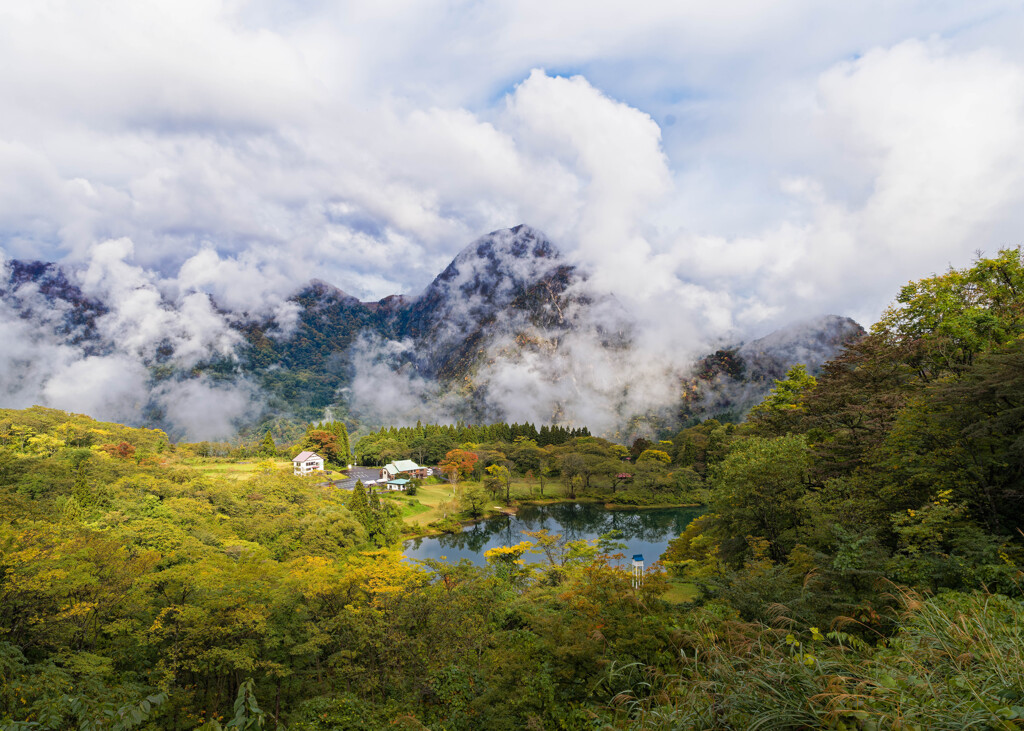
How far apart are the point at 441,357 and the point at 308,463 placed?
8882 centimetres

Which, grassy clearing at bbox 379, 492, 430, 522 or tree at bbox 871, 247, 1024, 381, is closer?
tree at bbox 871, 247, 1024, 381

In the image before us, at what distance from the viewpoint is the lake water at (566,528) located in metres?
31.7

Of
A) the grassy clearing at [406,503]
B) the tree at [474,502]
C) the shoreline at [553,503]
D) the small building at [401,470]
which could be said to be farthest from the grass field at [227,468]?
the shoreline at [553,503]

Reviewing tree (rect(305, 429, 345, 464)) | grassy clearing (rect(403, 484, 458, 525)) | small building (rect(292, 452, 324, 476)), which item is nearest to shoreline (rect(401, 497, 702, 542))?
grassy clearing (rect(403, 484, 458, 525))

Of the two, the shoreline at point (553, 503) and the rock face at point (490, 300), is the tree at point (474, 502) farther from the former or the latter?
the rock face at point (490, 300)

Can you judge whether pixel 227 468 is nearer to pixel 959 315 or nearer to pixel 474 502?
pixel 474 502

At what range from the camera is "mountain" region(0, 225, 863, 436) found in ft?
324

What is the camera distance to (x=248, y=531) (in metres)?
21.3

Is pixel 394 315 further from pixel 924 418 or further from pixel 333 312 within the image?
pixel 924 418

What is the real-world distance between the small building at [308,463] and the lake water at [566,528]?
22493 mm

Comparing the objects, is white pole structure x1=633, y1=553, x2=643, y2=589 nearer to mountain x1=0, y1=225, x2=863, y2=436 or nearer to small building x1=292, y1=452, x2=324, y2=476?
small building x1=292, y1=452, x2=324, y2=476

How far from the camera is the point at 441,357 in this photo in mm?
138625

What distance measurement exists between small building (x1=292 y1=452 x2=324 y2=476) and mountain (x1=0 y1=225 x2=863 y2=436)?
194ft

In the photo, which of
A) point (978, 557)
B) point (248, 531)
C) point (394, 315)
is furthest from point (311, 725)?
point (394, 315)
